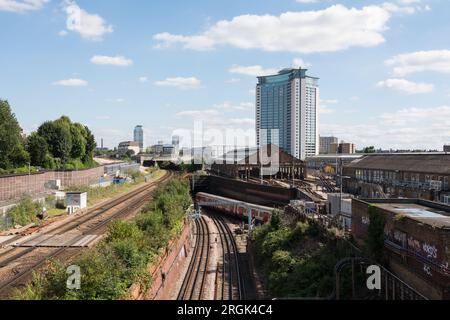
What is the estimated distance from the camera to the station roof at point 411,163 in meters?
33.7

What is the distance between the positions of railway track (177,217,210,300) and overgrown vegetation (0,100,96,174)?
2159 cm

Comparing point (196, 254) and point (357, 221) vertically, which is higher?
point (357, 221)

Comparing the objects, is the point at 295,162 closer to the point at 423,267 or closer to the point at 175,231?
the point at 175,231

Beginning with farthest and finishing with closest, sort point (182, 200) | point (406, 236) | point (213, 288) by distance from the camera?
1. point (182, 200)
2. point (213, 288)
3. point (406, 236)

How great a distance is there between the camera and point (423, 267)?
46.9 feet

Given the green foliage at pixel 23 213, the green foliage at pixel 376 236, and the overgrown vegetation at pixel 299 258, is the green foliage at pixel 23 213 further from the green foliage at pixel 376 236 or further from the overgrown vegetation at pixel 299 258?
the green foliage at pixel 376 236

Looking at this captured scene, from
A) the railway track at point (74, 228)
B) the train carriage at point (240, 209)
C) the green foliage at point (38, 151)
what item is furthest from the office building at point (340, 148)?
the green foliage at point (38, 151)

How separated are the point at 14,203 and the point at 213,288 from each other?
67.4ft

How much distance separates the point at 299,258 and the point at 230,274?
7.66 meters

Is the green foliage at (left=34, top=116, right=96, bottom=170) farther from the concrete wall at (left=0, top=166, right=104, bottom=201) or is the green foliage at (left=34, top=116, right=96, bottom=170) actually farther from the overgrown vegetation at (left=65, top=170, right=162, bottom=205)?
the overgrown vegetation at (left=65, top=170, right=162, bottom=205)

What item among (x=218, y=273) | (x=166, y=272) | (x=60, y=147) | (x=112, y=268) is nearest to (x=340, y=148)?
(x=60, y=147)

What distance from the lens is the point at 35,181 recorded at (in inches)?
1692

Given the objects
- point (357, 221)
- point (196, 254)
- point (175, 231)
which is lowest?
point (196, 254)
